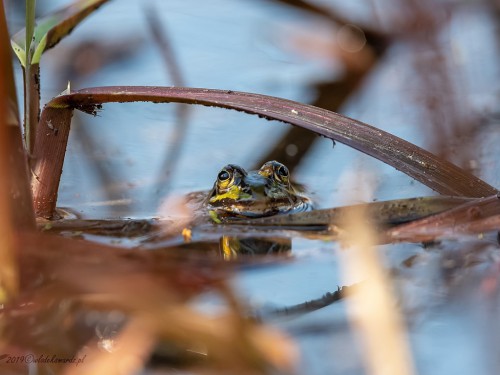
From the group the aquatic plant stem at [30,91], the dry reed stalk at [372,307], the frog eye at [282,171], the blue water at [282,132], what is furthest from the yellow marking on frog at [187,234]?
the frog eye at [282,171]

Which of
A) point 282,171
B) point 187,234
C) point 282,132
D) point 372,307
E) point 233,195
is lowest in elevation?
point 372,307

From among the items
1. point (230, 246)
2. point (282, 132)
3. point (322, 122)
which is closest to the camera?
point (230, 246)

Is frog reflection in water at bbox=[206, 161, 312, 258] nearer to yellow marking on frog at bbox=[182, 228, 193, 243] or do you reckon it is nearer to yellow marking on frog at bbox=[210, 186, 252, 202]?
yellow marking on frog at bbox=[210, 186, 252, 202]

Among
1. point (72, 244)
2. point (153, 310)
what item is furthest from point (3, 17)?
point (153, 310)

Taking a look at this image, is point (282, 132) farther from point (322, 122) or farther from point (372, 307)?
point (372, 307)

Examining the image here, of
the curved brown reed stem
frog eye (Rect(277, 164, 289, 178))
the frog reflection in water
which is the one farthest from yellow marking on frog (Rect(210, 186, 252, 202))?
the curved brown reed stem

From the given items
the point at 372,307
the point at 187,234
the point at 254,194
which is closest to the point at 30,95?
the point at 187,234

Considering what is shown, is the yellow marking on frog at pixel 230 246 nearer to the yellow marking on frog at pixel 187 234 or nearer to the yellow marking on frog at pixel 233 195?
the yellow marking on frog at pixel 187 234

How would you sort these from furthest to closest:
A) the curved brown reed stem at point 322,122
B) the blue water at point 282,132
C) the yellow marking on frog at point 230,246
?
the curved brown reed stem at point 322,122 < the yellow marking on frog at point 230,246 < the blue water at point 282,132
